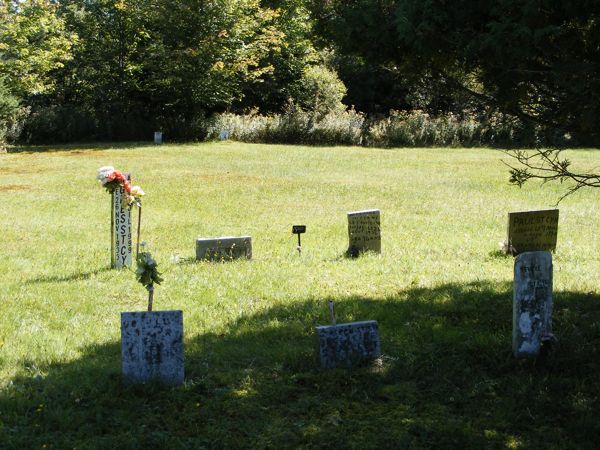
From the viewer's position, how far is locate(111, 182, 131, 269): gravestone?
9.82 meters

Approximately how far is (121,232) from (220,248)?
1.42m

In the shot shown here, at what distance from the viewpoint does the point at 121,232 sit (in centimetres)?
992

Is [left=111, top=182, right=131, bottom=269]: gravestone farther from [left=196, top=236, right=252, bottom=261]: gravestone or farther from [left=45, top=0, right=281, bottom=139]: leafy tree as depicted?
[left=45, top=0, right=281, bottom=139]: leafy tree

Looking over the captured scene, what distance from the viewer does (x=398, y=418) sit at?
5.10 meters

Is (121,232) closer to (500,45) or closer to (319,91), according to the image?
(500,45)

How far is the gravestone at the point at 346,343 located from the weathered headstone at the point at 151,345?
45.6 inches

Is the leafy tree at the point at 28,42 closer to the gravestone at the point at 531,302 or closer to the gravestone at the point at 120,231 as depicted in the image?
the gravestone at the point at 120,231

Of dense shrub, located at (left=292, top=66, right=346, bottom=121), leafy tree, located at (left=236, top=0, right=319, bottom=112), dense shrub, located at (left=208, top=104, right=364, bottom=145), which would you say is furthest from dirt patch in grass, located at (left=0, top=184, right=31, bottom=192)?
leafy tree, located at (left=236, top=0, right=319, bottom=112)

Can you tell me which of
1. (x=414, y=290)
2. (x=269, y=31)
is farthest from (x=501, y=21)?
(x=269, y=31)

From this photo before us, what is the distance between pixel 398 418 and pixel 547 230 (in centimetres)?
653

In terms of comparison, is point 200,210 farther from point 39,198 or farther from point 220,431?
point 220,431

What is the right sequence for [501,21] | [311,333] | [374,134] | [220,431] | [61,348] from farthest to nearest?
[374,134]
[311,333]
[61,348]
[501,21]
[220,431]

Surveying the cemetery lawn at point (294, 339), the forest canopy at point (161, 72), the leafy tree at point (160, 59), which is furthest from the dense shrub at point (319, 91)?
the cemetery lawn at point (294, 339)

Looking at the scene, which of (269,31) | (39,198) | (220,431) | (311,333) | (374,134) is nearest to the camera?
(220,431)
